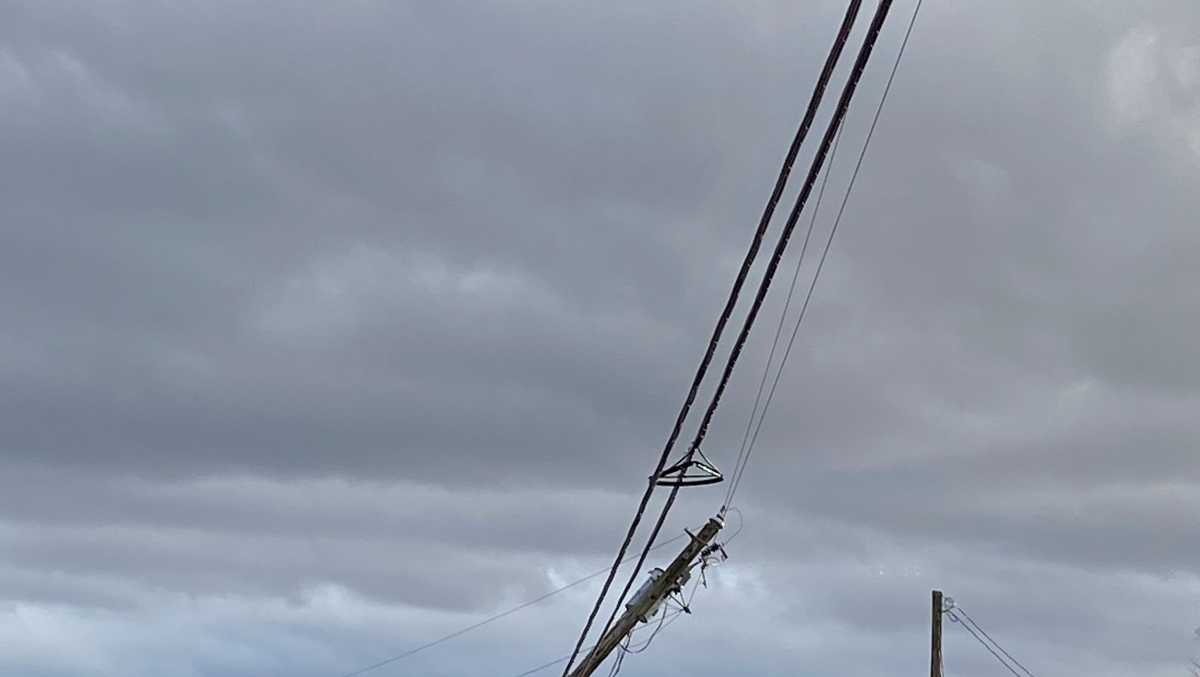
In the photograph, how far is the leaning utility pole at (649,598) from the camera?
45000 mm

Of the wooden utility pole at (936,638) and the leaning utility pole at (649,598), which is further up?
the wooden utility pole at (936,638)

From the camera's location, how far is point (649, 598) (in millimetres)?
46594

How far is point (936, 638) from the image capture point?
6266cm

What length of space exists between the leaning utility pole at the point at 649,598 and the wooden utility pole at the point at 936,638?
56.8ft

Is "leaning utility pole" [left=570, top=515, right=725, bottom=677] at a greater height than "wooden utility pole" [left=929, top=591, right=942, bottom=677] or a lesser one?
lesser

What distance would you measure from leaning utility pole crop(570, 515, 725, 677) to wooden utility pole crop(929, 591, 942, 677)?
17.3 meters

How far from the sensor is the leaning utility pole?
45000 millimetres

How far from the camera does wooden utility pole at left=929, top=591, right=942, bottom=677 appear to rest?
202ft

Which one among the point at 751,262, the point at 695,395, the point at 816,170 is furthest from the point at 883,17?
the point at 695,395

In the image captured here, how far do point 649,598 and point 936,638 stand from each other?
19460mm

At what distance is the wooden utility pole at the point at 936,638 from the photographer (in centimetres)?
6152

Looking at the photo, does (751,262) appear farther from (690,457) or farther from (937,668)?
(937,668)

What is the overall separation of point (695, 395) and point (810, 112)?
863 centimetres

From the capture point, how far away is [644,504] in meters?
35.2
